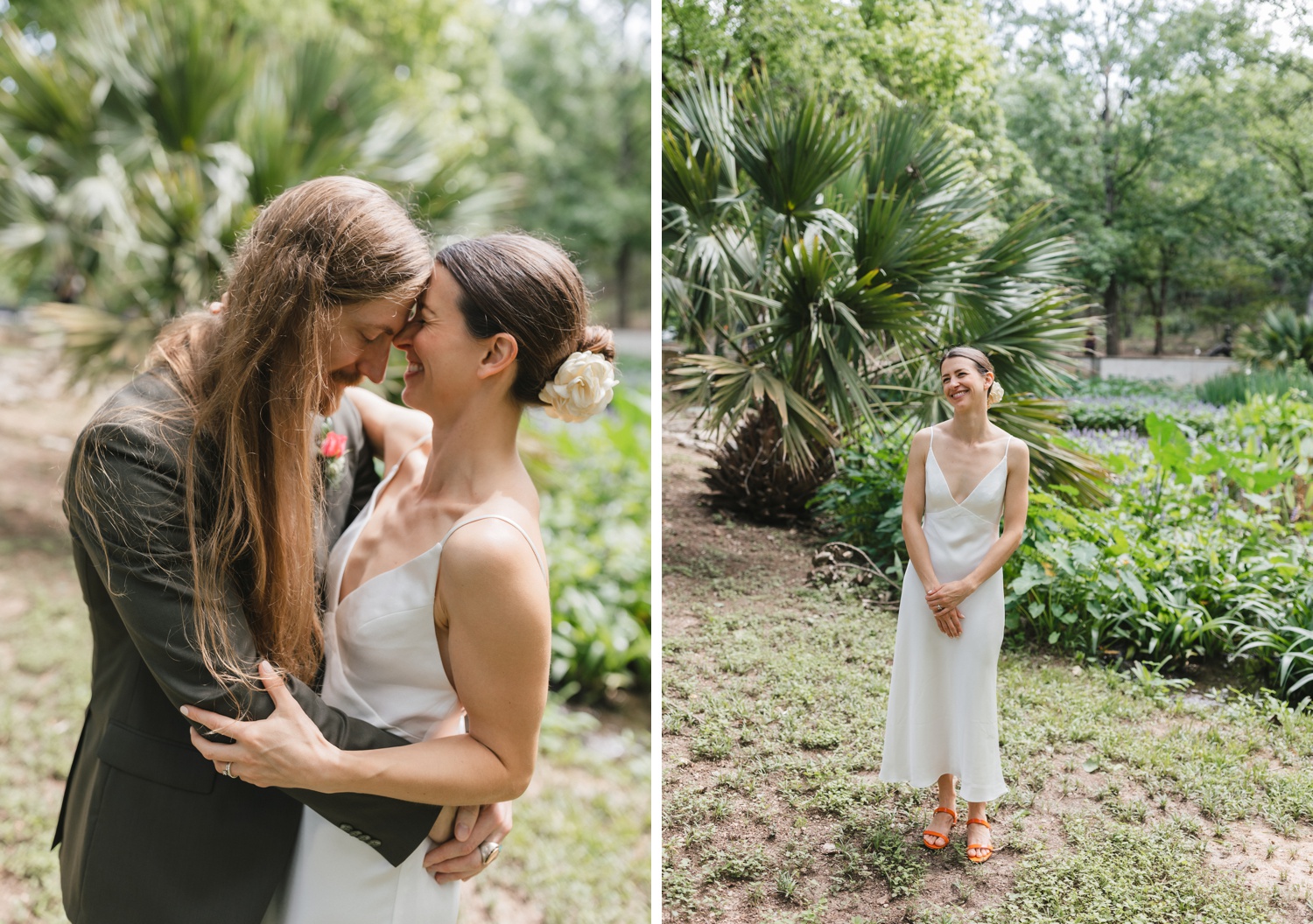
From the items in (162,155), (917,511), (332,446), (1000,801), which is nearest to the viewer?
(332,446)

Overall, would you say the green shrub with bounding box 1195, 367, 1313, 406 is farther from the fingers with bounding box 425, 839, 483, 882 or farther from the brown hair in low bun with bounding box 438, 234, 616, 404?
the fingers with bounding box 425, 839, 483, 882

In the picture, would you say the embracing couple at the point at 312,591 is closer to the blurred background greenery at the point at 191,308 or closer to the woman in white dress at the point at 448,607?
the woman in white dress at the point at 448,607

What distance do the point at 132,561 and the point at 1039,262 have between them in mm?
2835

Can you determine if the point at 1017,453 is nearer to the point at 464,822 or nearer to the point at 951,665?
the point at 951,665

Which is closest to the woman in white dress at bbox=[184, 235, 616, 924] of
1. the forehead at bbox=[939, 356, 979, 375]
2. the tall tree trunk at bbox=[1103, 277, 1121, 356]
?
the forehead at bbox=[939, 356, 979, 375]

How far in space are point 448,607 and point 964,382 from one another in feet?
5.38

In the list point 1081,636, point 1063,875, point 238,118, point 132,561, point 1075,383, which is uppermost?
point 238,118

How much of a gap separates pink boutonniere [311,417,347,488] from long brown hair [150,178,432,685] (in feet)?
0.86

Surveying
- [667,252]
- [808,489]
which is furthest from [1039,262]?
[667,252]

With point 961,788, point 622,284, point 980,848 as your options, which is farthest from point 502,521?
point 622,284

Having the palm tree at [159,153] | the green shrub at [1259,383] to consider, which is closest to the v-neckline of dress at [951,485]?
the green shrub at [1259,383]

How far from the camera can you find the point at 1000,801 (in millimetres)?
2801

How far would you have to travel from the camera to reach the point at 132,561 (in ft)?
4.56

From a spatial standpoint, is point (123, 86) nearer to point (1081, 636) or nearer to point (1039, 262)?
point (1039, 262)
